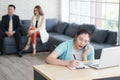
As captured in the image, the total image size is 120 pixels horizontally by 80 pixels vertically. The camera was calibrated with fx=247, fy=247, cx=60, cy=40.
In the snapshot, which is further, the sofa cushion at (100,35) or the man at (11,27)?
the man at (11,27)

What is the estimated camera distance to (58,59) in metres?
2.67

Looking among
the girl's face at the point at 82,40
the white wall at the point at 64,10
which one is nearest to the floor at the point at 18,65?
the white wall at the point at 64,10

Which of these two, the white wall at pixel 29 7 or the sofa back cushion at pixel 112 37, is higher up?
the white wall at pixel 29 7

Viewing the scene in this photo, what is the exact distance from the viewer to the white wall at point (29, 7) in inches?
287

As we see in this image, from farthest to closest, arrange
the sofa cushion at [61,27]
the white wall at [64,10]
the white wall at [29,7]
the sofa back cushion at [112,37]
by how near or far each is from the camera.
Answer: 1. the white wall at [64,10]
2. the white wall at [29,7]
3. the sofa cushion at [61,27]
4. the sofa back cushion at [112,37]

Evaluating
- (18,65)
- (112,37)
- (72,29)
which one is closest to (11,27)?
(18,65)

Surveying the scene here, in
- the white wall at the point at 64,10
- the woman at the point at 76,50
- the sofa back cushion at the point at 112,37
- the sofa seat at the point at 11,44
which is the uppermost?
the white wall at the point at 64,10

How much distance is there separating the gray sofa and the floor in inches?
10.4

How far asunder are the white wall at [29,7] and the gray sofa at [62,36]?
443 mm

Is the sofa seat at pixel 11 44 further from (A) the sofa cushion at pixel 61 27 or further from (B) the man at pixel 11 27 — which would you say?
(A) the sofa cushion at pixel 61 27

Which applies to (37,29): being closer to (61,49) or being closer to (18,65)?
(18,65)

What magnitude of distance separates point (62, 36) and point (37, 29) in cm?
71

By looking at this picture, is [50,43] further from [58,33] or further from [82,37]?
[82,37]

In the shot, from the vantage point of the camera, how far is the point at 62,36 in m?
6.67
